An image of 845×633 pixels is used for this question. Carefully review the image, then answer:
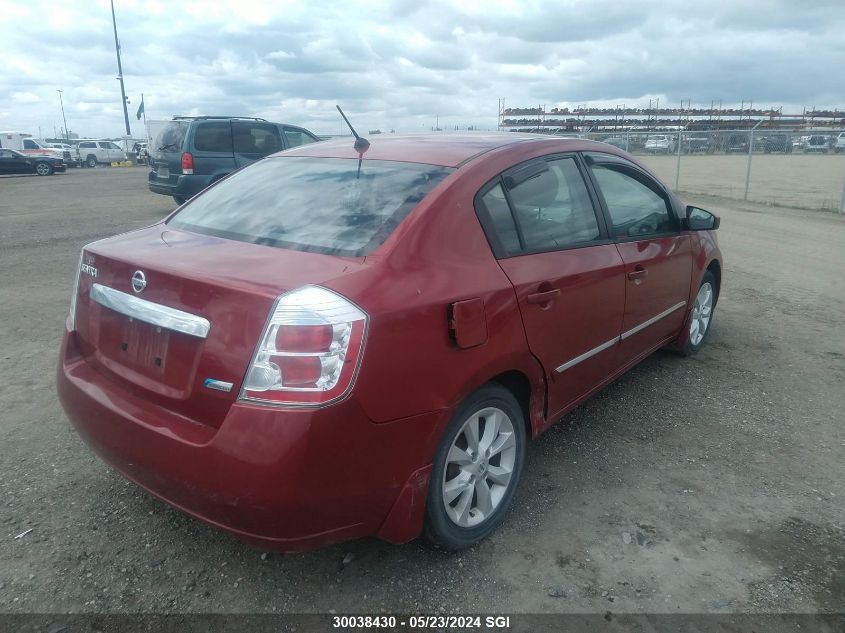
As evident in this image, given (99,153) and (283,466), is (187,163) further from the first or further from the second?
(99,153)

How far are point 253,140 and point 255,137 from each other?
0.27 feet

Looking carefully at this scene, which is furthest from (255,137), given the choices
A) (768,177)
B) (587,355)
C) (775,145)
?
(775,145)

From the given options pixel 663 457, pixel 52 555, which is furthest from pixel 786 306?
pixel 52 555

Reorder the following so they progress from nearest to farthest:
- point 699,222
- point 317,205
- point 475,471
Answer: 1. point 475,471
2. point 317,205
3. point 699,222

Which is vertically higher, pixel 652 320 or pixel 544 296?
pixel 544 296

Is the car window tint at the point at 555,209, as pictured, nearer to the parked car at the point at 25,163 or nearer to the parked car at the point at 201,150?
the parked car at the point at 201,150

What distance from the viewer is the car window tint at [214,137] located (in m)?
12.5

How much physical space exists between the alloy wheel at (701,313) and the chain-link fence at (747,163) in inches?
449

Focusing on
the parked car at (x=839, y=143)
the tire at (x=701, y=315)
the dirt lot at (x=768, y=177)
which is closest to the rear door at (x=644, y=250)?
the tire at (x=701, y=315)

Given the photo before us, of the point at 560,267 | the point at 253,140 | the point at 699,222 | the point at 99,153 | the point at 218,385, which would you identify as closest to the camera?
the point at 218,385

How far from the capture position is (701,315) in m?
5.11

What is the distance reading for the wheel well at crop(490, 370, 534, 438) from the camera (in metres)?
2.80

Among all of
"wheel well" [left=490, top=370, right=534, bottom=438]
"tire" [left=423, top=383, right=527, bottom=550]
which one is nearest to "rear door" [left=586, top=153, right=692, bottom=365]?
"wheel well" [left=490, top=370, right=534, bottom=438]

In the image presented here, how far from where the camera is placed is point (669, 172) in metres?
25.4
